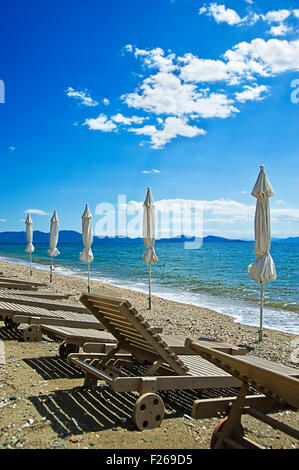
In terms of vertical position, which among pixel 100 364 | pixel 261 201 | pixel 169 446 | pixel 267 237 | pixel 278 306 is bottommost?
pixel 278 306

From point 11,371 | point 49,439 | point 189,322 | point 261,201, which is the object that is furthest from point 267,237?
point 49,439

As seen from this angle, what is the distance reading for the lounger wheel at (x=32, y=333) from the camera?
592 cm

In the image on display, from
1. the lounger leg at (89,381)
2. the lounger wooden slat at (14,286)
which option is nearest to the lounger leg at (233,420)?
the lounger leg at (89,381)

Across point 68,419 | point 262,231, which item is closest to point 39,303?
point 68,419

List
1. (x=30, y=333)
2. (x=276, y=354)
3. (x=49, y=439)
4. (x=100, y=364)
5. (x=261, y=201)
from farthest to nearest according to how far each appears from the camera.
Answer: (x=261, y=201) < (x=276, y=354) < (x=30, y=333) < (x=100, y=364) < (x=49, y=439)

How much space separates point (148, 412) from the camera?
3266mm

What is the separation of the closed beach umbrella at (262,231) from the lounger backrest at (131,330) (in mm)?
4175

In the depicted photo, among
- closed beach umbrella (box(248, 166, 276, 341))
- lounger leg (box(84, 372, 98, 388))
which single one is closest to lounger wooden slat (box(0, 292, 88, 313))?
lounger leg (box(84, 372, 98, 388))

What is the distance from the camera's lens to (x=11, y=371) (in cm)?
449

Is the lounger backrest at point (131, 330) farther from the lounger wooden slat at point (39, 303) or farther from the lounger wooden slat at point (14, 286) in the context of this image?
the lounger wooden slat at point (14, 286)

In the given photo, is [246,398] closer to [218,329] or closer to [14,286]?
[218,329]

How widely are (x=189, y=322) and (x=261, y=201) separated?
147 inches
